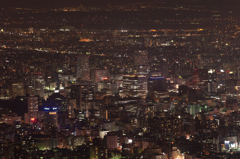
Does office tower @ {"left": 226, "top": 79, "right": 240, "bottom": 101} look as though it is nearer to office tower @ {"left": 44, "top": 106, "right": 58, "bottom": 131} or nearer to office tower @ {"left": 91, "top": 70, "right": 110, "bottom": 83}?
office tower @ {"left": 91, "top": 70, "right": 110, "bottom": 83}

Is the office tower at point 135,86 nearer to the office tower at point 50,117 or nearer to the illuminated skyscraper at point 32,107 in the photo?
the illuminated skyscraper at point 32,107

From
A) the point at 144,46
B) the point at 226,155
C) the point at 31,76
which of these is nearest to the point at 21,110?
the point at 31,76

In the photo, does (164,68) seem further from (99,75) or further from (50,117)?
(50,117)

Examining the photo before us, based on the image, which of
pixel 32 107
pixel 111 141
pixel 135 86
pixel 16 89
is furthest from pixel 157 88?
pixel 111 141

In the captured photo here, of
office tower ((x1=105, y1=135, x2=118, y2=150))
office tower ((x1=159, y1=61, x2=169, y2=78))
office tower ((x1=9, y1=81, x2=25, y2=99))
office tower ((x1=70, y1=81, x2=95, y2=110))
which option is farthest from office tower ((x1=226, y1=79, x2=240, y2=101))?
office tower ((x1=105, y1=135, x2=118, y2=150))

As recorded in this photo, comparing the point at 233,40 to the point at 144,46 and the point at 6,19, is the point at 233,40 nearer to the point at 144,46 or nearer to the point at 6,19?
the point at 144,46

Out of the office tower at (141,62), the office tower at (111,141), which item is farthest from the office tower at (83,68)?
the office tower at (111,141)

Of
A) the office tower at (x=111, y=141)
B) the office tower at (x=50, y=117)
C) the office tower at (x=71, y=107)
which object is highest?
the office tower at (x=111, y=141)
